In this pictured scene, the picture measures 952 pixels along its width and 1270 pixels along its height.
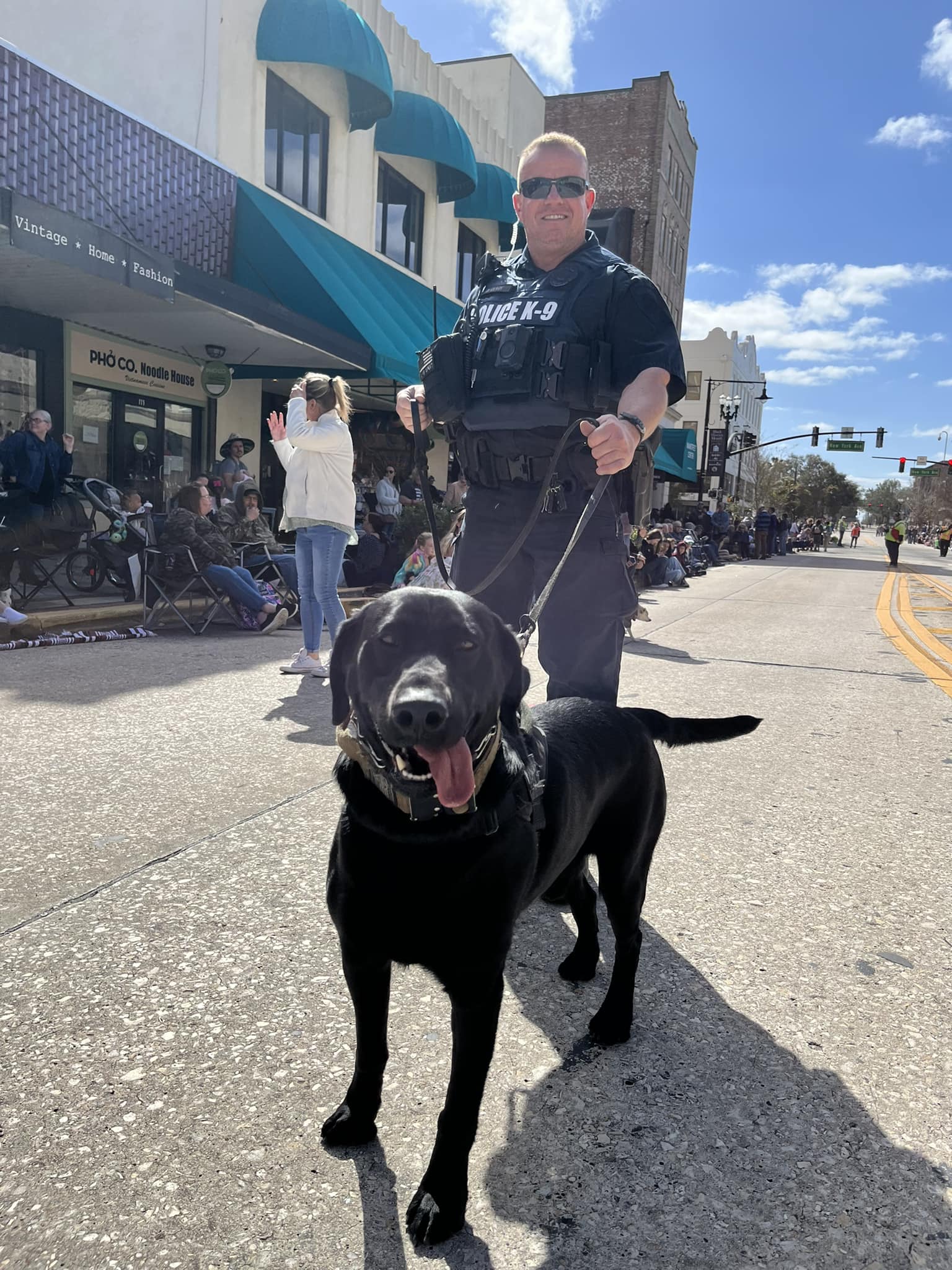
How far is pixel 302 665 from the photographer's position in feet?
19.2

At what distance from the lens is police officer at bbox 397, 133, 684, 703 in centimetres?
263

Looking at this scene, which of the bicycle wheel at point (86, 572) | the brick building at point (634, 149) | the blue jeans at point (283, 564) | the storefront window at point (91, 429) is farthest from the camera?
the brick building at point (634, 149)

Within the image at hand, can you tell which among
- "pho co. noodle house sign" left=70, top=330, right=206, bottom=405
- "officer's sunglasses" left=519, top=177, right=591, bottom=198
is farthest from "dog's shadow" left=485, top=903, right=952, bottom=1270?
"pho co. noodle house sign" left=70, top=330, right=206, bottom=405

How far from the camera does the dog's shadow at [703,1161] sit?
141 centimetres

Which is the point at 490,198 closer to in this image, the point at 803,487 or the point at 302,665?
the point at 302,665

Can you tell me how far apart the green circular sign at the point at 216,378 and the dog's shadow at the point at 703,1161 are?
1112 cm

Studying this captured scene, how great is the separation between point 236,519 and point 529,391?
23.3ft

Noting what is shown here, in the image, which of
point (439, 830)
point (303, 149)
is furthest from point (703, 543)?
point (439, 830)

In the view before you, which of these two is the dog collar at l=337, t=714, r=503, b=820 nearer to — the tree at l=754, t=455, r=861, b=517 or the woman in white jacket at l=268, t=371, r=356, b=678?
the woman in white jacket at l=268, t=371, r=356, b=678

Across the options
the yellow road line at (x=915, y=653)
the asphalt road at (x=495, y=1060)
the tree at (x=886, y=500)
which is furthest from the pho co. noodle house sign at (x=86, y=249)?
Result: the tree at (x=886, y=500)

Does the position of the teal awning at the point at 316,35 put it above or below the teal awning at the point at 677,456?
above

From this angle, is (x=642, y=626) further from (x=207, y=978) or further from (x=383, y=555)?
(x=207, y=978)

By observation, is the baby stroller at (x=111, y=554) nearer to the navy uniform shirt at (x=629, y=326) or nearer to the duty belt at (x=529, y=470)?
the duty belt at (x=529, y=470)

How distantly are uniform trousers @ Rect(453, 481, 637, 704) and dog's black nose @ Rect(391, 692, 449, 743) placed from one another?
1345 millimetres
